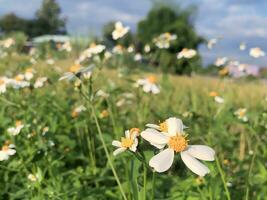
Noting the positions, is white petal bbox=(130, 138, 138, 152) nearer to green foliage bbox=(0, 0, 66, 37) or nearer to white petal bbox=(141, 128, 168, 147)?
white petal bbox=(141, 128, 168, 147)

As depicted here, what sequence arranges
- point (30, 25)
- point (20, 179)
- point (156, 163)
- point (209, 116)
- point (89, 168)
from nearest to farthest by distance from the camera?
point (156, 163) < point (20, 179) < point (89, 168) < point (209, 116) < point (30, 25)

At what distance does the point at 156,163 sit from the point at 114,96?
1738mm

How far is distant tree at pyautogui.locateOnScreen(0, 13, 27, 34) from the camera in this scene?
4175 cm

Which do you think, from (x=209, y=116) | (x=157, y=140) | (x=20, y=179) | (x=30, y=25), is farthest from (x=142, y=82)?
(x=30, y=25)

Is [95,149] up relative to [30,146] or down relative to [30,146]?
down

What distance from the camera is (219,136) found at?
266 cm

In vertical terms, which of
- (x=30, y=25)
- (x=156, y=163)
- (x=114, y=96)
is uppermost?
(x=156, y=163)

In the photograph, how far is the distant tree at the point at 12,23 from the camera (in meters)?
41.8

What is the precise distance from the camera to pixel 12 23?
42812 mm

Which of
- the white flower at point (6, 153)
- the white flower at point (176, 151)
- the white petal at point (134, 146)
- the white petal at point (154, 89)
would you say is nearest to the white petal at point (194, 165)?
the white flower at point (176, 151)

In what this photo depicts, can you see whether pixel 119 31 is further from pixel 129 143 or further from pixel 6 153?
pixel 129 143

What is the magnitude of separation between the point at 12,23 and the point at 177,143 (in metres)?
43.5

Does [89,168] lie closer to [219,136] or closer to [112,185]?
[112,185]

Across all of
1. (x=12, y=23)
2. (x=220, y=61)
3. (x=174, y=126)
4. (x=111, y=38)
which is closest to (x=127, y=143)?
(x=174, y=126)
